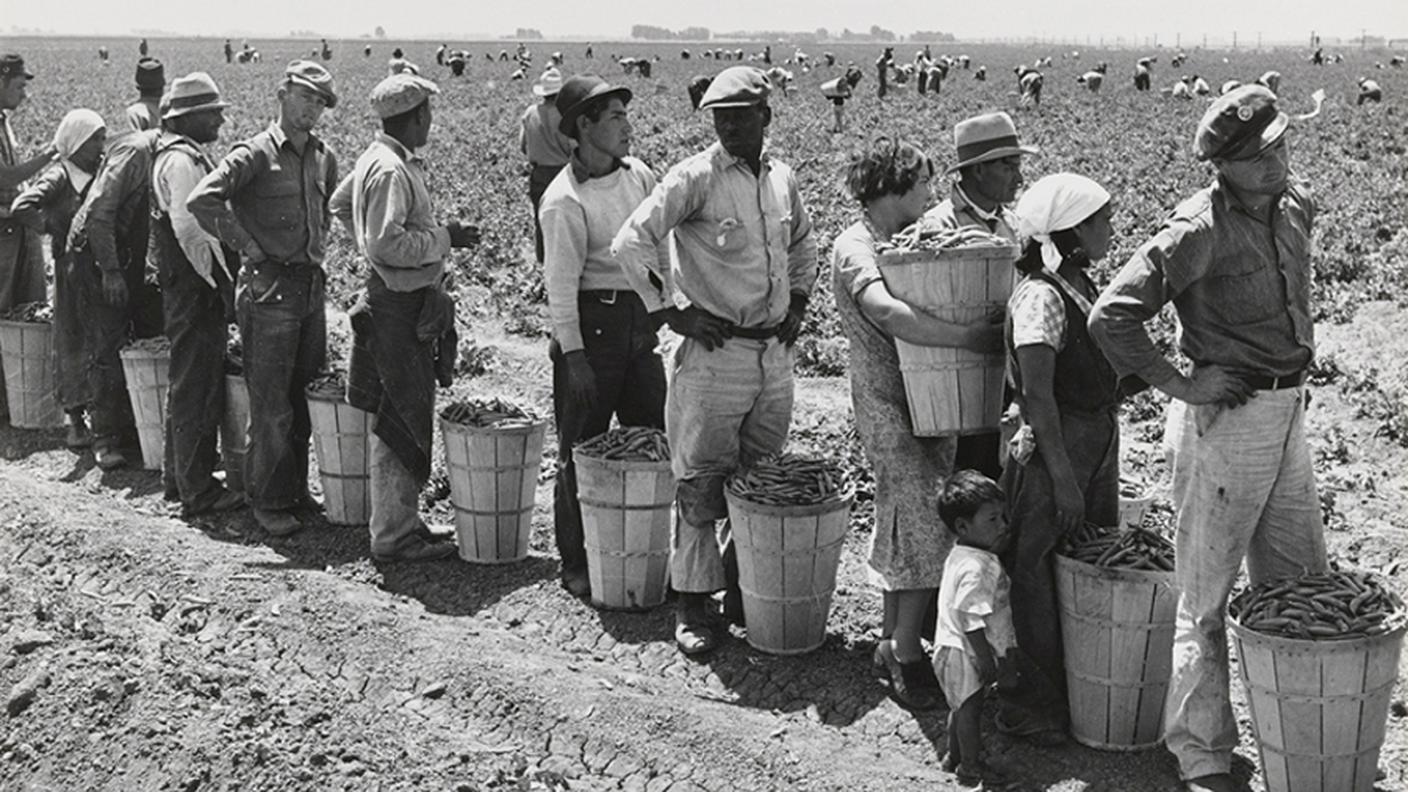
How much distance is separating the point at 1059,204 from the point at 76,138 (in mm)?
6919

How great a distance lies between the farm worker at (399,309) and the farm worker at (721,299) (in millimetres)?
1381

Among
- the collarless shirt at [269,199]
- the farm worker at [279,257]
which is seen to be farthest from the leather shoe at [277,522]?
the collarless shirt at [269,199]

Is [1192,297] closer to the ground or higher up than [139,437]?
Answer: higher up

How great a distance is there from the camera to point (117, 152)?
28.6 ft

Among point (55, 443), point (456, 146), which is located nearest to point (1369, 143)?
point (456, 146)

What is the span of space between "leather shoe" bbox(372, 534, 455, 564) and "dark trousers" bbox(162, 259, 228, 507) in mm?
1472

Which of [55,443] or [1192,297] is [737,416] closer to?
[1192,297]

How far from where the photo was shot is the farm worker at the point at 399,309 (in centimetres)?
676

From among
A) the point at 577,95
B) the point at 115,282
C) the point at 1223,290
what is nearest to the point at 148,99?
the point at 115,282

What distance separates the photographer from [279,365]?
7680 mm

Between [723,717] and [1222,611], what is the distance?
1.73 m

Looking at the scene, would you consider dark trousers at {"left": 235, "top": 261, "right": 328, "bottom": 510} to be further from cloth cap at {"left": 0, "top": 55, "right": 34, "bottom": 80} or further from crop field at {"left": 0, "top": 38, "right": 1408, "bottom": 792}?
cloth cap at {"left": 0, "top": 55, "right": 34, "bottom": 80}

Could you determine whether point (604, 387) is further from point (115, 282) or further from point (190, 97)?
point (115, 282)

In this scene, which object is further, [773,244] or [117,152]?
[117,152]
